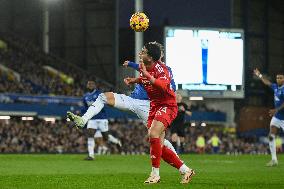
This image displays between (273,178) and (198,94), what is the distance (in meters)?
30.1

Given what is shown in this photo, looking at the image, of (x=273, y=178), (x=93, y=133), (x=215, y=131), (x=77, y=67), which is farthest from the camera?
(x=77, y=67)

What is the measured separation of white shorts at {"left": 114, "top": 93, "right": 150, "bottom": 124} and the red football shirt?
4.93 feet

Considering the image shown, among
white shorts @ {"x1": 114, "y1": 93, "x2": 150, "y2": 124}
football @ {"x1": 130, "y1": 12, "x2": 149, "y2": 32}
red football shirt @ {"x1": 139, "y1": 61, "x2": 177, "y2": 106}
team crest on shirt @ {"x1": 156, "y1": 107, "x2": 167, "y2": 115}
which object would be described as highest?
football @ {"x1": 130, "y1": 12, "x2": 149, "y2": 32}

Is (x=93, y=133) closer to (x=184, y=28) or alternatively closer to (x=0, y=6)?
(x=184, y=28)

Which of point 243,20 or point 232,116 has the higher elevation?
point 243,20

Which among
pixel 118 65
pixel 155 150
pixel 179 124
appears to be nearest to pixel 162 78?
pixel 155 150

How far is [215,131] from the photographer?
5541 centimetres

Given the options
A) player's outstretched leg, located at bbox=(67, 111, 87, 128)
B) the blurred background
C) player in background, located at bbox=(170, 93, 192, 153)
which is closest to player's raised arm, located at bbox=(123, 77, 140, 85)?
player's outstretched leg, located at bbox=(67, 111, 87, 128)

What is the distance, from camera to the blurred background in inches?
1753

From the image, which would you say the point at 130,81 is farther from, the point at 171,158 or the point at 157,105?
the point at 171,158

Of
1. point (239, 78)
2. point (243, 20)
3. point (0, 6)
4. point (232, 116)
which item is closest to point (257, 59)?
point (243, 20)

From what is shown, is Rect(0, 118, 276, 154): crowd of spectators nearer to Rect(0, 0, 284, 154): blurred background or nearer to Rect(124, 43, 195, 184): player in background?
Rect(0, 0, 284, 154): blurred background

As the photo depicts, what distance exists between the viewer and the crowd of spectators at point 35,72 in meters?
46.8

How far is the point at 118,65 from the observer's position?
200 ft
